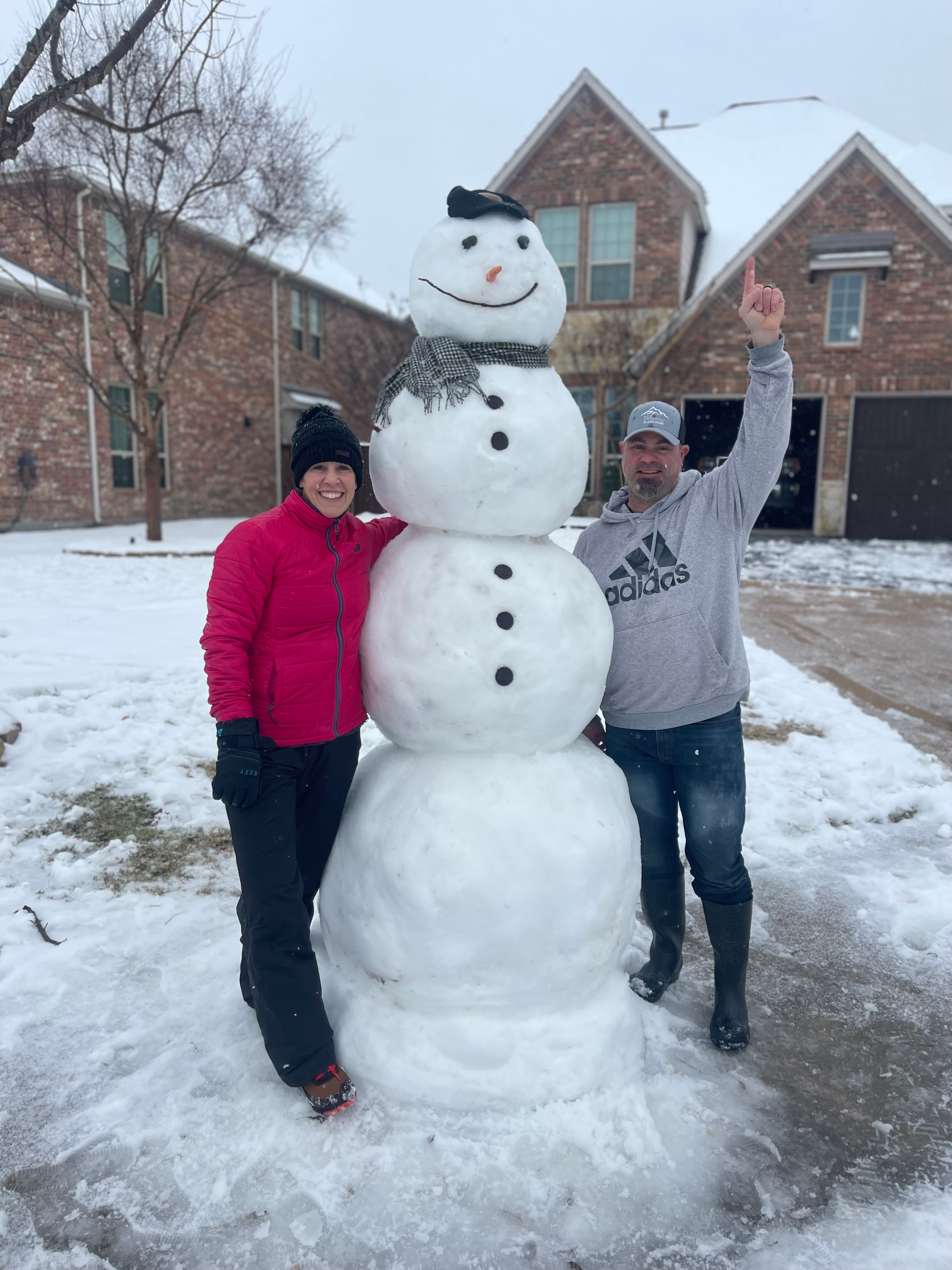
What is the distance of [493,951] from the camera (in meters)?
2.17

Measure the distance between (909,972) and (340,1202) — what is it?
207cm

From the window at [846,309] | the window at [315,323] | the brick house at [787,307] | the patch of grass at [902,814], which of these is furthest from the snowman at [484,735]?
the window at [315,323]

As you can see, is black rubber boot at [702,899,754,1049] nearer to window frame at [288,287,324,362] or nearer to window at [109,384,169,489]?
window at [109,384,169,489]

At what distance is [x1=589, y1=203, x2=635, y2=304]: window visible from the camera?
16031 mm

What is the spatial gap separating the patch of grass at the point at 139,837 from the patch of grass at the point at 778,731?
10.4 ft

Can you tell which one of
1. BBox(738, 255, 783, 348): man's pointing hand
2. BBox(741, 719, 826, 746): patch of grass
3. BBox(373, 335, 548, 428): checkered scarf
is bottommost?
BBox(741, 719, 826, 746): patch of grass

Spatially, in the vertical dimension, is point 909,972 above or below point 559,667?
below

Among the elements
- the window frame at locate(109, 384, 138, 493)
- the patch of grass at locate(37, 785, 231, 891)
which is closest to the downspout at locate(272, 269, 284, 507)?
the window frame at locate(109, 384, 138, 493)

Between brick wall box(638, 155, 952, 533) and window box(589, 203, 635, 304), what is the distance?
5.71 feet

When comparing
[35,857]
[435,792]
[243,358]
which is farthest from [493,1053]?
[243,358]

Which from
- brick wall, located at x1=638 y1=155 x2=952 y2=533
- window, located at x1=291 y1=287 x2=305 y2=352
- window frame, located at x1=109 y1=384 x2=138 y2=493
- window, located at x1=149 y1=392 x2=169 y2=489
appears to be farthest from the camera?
window, located at x1=291 y1=287 x2=305 y2=352

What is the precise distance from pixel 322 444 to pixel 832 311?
15991 millimetres

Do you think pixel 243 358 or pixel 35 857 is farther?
pixel 243 358

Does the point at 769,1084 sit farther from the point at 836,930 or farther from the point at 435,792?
the point at 435,792
